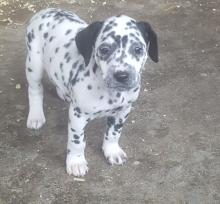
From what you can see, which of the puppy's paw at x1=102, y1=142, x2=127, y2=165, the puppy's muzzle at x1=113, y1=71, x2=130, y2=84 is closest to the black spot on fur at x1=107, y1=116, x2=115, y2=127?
the puppy's paw at x1=102, y1=142, x2=127, y2=165

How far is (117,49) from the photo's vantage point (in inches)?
124

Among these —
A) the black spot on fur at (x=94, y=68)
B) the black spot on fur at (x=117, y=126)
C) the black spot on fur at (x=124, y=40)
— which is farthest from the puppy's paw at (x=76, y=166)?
the black spot on fur at (x=124, y=40)

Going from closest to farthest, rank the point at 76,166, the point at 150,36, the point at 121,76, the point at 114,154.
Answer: the point at 121,76 < the point at 150,36 < the point at 76,166 < the point at 114,154

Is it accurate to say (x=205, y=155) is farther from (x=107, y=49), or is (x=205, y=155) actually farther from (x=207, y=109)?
(x=107, y=49)

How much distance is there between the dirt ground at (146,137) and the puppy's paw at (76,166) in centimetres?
5

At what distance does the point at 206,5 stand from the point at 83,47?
3.02 m

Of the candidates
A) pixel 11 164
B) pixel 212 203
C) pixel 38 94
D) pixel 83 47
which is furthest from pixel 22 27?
pixel 212 203

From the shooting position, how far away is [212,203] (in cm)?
362

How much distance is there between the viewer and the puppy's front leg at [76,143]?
352 cm

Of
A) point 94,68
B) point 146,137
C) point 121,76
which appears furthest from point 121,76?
point 146,137

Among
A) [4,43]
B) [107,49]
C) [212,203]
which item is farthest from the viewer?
[4,43]

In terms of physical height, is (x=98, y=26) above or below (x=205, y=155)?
above

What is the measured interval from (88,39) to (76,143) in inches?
30.9

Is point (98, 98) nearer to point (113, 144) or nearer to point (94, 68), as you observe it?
point (94, 68)
